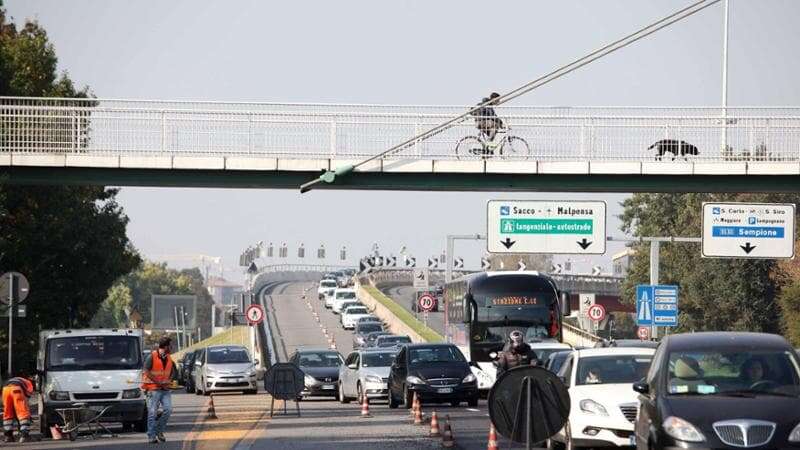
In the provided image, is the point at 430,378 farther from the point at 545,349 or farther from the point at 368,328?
the point at 368,328

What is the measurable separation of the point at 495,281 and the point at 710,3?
26.6 metres

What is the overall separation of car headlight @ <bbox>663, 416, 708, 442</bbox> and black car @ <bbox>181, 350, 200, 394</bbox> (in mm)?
41121

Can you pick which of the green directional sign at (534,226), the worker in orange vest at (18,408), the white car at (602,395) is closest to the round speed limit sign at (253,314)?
the green directional sign at (534,226)

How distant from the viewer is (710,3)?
22109 mm

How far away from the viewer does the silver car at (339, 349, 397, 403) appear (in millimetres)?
Result: 42562

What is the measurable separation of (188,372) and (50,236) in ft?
24.3

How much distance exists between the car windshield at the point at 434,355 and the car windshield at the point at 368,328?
53.5 m

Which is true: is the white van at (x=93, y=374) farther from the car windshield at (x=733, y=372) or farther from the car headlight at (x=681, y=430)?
the car headlight at (x=681, y=430)

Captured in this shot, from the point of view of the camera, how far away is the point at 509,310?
157 ft

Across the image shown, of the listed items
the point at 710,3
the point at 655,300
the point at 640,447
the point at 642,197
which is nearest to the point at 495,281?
the point at 655,300

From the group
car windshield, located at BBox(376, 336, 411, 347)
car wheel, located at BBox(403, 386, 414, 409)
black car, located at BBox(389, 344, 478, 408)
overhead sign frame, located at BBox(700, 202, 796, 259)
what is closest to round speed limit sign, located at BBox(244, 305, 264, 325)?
car windshield, located at BBox(376, 336, 411, 347)

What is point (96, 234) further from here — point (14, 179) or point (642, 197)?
point (642, 197)

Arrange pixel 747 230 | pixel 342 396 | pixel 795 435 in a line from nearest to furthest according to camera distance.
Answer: pixel 795 435 < pixel 342 396 < pixel 747 230

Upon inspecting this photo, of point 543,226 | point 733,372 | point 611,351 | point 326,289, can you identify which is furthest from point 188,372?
point 326,289
